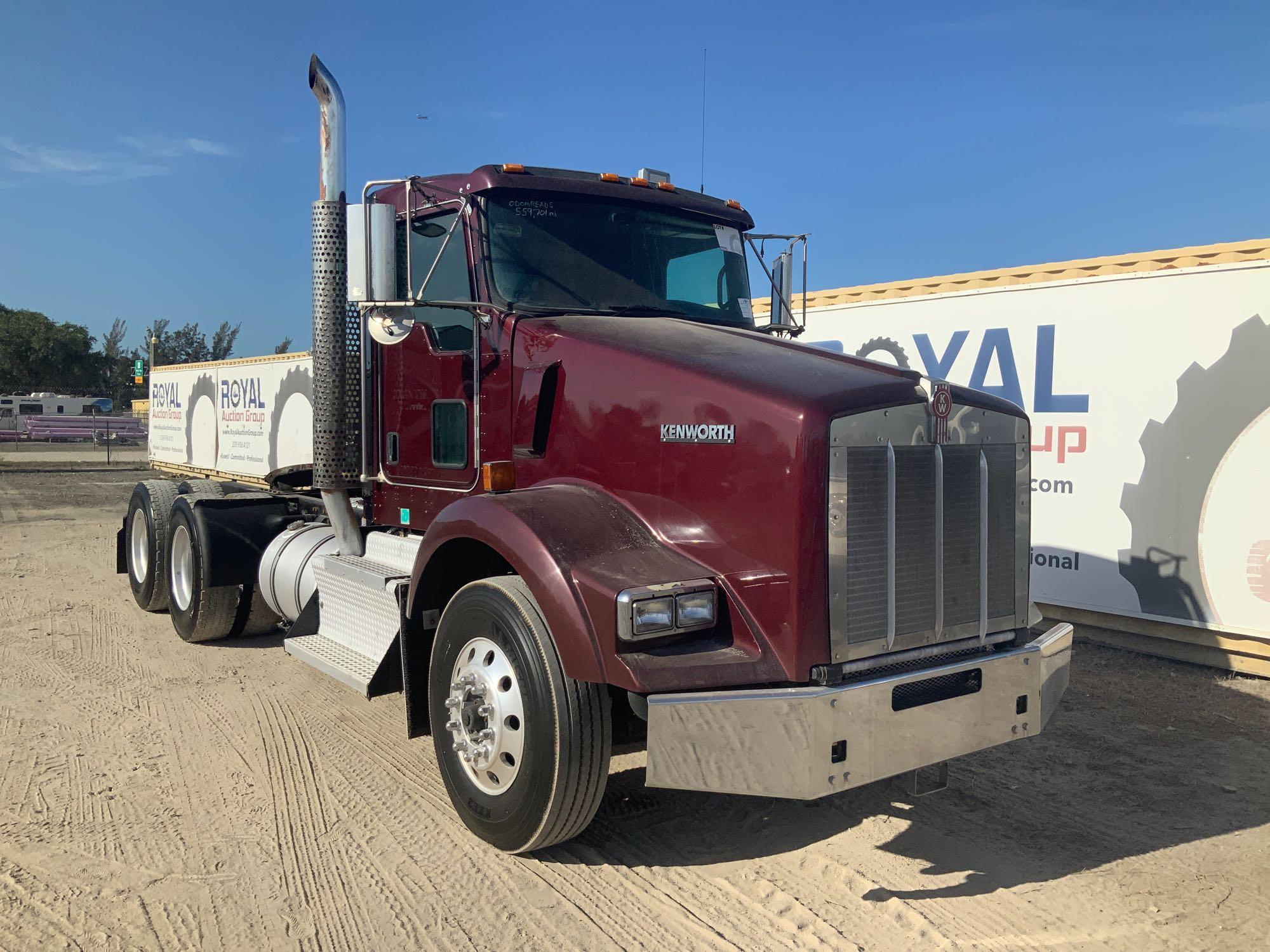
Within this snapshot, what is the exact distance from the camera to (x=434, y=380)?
5.01 meters

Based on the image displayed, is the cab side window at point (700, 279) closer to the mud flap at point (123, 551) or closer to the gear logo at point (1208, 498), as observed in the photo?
the gear logo at point (1208, 498)

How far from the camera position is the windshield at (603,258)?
457 centimetres

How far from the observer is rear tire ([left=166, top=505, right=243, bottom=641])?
7082 mm

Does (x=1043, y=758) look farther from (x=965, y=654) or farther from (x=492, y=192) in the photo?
(x=492, y=192)

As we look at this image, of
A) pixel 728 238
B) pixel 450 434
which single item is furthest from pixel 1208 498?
pixel 450 434

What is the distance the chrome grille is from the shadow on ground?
942mm

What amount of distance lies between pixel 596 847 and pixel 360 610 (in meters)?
1.92

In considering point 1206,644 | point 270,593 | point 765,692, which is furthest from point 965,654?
point 270,593

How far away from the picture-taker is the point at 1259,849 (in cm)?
404

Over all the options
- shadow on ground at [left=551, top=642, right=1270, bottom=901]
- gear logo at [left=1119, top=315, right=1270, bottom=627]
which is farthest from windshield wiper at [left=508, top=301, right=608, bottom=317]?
gear logo at [left=1119, top=315, right=1270, bottom=627]

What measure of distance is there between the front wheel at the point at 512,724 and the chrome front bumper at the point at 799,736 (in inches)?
14.0

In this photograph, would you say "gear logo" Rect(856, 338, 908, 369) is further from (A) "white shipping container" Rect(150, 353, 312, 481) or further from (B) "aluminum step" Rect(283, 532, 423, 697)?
(A) "white shipping container" Rect(150, 353, 312, 481)

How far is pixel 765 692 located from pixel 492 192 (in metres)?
2.72

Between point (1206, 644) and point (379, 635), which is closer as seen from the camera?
point (379, 635)
